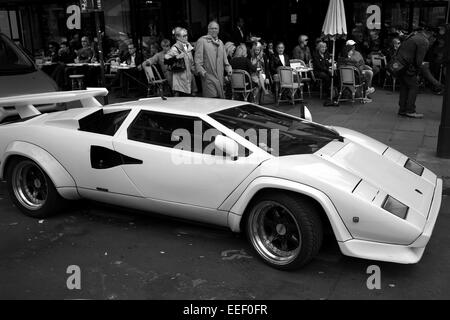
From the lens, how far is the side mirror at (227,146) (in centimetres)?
412

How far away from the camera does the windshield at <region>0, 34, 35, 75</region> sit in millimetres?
8461

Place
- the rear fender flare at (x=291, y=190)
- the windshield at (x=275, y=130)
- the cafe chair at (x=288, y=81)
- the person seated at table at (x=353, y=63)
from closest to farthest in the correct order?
the rear fender flare at (x=291, y=190), the windshield at (x=275, y=130), the cafe chair at (x=288, y=81), the person seated at table at (x=353, y=63)

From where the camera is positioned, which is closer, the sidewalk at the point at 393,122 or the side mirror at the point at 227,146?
the side mirror at the point at 227,146

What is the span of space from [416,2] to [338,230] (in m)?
11.7

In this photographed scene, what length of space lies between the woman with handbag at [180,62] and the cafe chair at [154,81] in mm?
2652

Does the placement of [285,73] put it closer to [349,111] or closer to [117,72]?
[349,111]

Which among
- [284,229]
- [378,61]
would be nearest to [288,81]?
[378,61]

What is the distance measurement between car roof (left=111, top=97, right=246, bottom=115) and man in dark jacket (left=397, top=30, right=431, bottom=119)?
18.5 feet

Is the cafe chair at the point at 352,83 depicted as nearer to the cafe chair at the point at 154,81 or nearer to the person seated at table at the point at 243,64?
the person seated at table at the point at 243,64

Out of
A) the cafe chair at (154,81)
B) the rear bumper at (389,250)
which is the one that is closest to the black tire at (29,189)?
the rear bumper at (389,250)

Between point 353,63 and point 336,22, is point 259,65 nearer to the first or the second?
point 336,22

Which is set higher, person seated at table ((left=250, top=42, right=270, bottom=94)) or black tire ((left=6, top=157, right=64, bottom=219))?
person seated at table ((left=250, top=42, right=270, bottom=94))

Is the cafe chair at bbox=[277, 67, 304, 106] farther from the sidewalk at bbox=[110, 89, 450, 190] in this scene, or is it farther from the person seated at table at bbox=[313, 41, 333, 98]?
the person seated at table at bbox=[313, 41, 333, 98]

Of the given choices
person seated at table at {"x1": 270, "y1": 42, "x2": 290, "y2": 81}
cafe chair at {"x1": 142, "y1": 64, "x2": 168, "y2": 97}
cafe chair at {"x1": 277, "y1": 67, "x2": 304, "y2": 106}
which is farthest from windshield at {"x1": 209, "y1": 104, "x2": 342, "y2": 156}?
cafe chair at {"x1": 142, "y1": 64, "x2": 168, "y2": 97}
